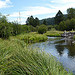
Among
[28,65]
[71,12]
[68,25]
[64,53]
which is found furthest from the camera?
[71,12]

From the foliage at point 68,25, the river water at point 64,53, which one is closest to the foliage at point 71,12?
the foliage at point 68,25

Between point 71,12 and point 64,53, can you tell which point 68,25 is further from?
point 64,53

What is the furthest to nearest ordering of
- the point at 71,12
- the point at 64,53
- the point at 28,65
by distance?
the point at 71,12, the point at 64,53, the point at 28,65

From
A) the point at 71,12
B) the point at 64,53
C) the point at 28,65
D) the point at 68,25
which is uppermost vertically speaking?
the point at 71,12

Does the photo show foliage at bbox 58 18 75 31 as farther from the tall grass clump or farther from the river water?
the tall grass clump

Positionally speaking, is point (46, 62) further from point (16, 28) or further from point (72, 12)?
point (72, 12)

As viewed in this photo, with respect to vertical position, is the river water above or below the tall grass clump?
below

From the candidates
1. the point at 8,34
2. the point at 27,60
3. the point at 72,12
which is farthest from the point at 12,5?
the point at 72,12

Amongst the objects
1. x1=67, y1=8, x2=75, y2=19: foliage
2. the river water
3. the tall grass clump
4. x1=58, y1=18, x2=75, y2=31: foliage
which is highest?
x1=67, y1=8, x2=75, y2=19: foliage

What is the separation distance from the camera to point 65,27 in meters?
38.2

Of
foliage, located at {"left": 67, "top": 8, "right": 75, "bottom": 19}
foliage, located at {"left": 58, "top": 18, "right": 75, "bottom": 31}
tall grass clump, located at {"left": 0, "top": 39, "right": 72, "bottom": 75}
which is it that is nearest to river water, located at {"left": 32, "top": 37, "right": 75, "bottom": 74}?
tall grass clump, located at {"left": 0, "top": 39, "right": 72, "bottom": 75}

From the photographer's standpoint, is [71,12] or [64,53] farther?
[71,12]

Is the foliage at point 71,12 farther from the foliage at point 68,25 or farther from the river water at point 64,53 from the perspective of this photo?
the river water at point 64,53

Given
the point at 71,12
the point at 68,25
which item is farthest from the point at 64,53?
the point at 71,12
